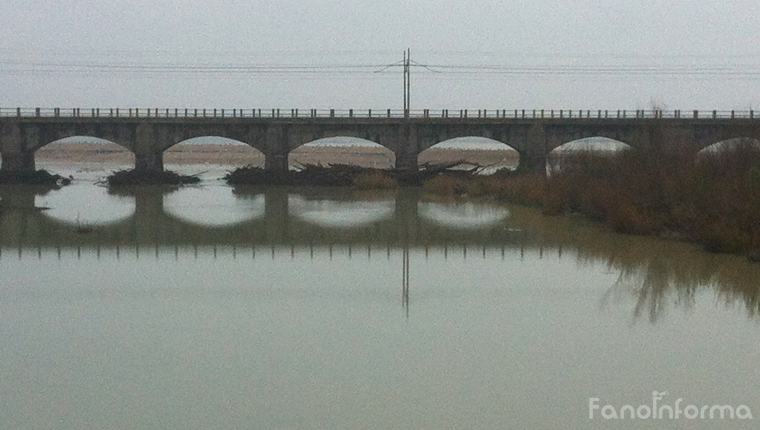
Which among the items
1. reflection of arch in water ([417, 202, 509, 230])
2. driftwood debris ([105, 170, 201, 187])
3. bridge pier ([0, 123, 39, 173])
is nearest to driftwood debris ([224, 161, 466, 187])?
driftwood debris ([105, 170, 201, 187])

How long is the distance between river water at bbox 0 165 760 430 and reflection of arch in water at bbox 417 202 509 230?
150 inches

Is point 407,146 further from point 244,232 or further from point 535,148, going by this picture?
point 244,232

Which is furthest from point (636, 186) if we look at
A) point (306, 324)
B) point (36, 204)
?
point (36, 204)

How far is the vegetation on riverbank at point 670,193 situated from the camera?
20.8 meters

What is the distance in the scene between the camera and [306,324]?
13672 millimetres

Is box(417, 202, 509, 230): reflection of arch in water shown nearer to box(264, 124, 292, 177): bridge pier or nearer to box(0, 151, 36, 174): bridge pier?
box(264, 124, 292, 177): bridge pier

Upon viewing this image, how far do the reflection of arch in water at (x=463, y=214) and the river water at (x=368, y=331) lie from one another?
3811 millimetres

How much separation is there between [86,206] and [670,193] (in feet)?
75.2

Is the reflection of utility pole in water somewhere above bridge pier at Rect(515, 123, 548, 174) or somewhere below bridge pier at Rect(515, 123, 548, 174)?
below

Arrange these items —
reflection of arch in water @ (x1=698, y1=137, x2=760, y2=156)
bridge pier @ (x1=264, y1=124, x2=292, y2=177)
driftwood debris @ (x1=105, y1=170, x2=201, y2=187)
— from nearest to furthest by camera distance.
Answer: reflection of arch in water @ (x1=698, y1=137, x2=760, y2=156), driftwood debris @ (x1=105, y1=170, x2=201, y2=187), bridge pier @ (x1=264, y1=124, x2=292, y2=177)

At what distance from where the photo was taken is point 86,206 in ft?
124

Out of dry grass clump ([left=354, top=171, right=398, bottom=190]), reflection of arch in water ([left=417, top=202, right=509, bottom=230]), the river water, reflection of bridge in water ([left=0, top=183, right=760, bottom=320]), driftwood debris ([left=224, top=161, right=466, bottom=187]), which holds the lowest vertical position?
the river water

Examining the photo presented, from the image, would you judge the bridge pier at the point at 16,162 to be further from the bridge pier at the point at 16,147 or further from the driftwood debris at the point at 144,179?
the driftwood debris at the point at 144,179

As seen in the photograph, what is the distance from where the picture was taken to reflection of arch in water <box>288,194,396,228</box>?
3033cm
